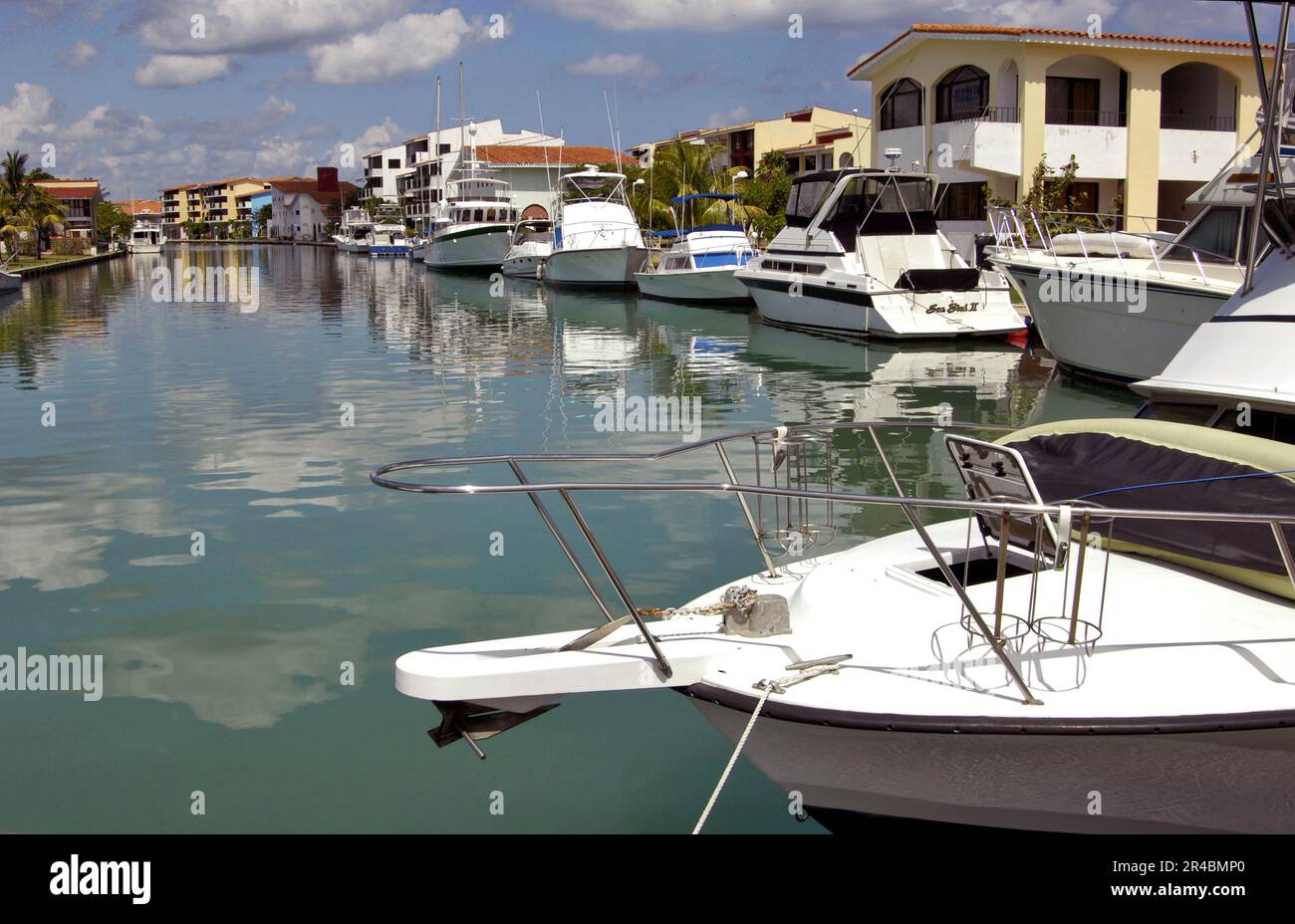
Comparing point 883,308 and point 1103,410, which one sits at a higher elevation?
point 883,308

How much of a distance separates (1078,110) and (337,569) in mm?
32080

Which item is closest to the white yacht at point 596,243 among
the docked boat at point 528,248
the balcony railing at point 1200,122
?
the docked boat at point 528,248

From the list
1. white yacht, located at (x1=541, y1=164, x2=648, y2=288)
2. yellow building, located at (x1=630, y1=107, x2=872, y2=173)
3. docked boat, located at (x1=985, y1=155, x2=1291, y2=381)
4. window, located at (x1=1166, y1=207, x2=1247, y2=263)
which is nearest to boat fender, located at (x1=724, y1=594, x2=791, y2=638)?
docked boat, located at (x1=985, y1=155, x2=1291, y2=381)

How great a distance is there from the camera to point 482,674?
4801mm

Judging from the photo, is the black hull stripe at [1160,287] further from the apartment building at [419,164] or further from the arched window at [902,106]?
the apartment building at [419,164]

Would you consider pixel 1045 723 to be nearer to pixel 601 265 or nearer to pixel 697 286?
pixel 697 286

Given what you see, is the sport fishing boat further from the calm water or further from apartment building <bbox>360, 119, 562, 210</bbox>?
apartment building <bbox>360, 119, 562, 210</bbox>

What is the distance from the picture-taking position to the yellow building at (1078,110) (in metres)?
34.3

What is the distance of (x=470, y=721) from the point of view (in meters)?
4.95

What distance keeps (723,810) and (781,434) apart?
186 cm

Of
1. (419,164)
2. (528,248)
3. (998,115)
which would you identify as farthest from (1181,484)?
(419,164)
